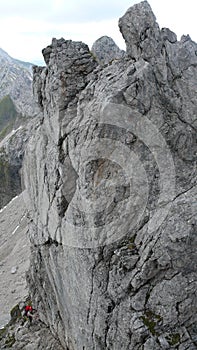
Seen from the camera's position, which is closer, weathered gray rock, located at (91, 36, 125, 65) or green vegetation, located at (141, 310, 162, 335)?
green vegetation, located at (141, 310, 162, 335)

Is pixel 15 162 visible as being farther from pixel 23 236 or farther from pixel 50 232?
pixel 50 232

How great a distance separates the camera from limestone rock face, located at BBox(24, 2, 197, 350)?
18938 mm

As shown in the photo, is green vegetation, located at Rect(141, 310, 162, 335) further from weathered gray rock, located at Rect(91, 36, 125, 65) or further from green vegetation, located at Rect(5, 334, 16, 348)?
weathered gray rock, located at Rect(91, 36, 125, 65)

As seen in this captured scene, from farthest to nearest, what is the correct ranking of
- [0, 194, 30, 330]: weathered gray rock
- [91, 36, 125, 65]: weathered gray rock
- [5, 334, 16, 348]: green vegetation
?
1. [0, 194, 30, 330]: weathered gray rock
2. [91, 36, 125, 65]: weathered gray rock
3. [5, 334, 16, 348]: green vegetation

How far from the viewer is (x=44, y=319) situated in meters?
31.3

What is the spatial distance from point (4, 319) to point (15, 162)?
69.2 m

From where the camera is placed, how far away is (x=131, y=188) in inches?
813

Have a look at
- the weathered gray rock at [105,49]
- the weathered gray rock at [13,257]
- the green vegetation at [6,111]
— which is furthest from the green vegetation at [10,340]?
the green vegetation at [6,111]

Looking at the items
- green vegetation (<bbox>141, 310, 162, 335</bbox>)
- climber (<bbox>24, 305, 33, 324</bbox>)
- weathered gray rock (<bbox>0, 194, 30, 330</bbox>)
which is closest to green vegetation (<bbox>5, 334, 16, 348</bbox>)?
climber (<bbox>24, 305, 33, 324</bbox>)

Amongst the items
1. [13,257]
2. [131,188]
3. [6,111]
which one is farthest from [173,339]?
[6,111]

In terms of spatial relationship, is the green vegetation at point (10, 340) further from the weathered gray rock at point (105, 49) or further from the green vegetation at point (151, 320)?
the weathered gray rock at point (105, 49)

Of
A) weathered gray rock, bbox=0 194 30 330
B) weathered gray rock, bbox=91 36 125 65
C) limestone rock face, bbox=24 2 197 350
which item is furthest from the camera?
weathered gray rock, bbox=0 194 30 330

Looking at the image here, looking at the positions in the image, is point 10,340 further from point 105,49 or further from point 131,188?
point 105,49

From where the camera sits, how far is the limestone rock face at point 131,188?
1894 cm
